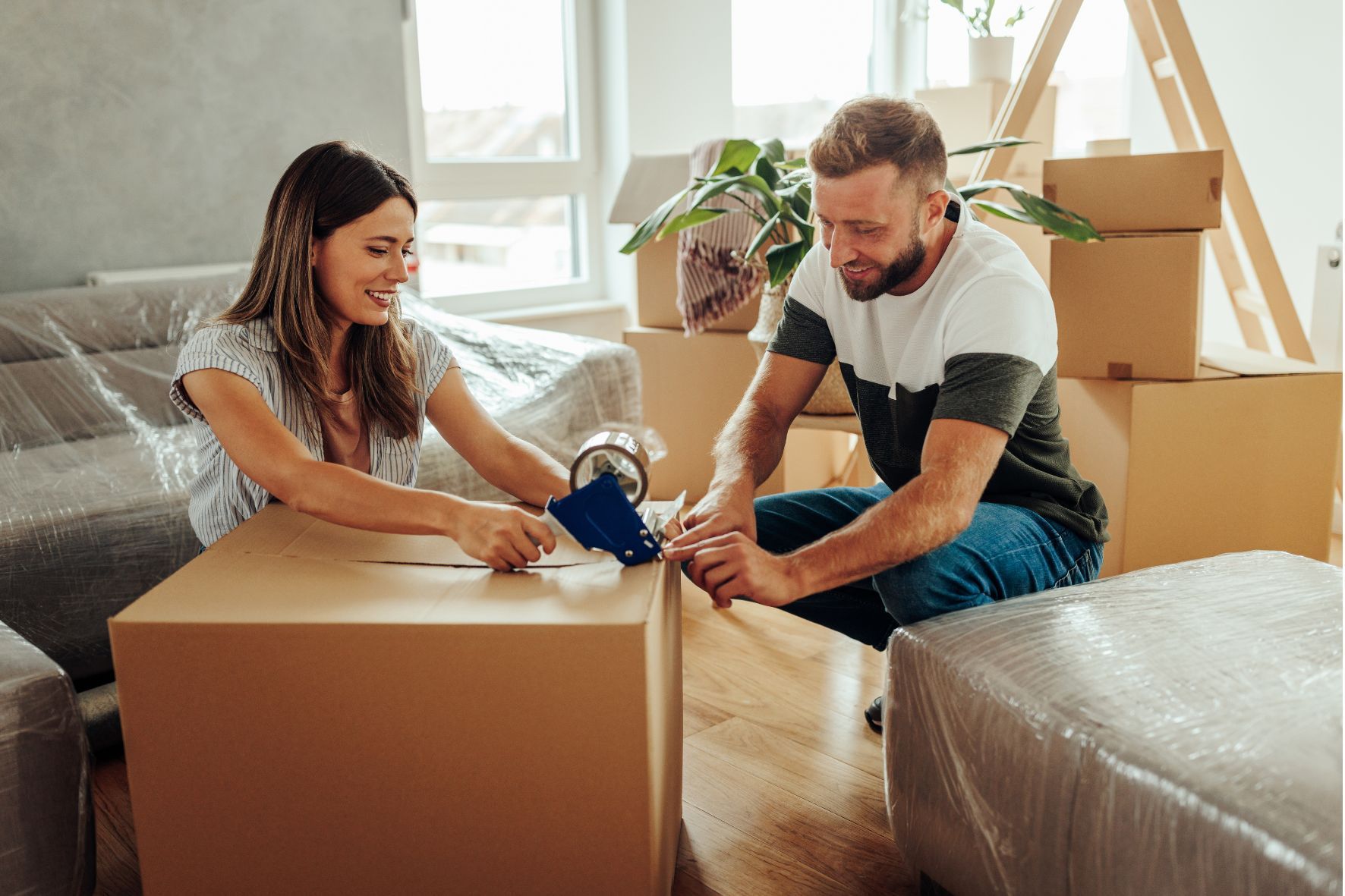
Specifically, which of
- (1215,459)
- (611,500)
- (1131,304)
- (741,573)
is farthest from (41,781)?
(1215,459)

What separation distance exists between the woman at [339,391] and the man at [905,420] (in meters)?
0.26

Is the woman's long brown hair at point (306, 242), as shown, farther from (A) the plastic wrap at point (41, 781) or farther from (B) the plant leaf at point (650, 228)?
(B) the plant leaf at point (650, 228)

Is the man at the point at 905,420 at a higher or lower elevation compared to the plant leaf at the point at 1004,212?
lower

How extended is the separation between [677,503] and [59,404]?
1367 millimetres

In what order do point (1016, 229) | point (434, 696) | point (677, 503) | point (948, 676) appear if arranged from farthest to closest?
point (1016, 229), point (677, 503), point (948, 676), point (434, 696)

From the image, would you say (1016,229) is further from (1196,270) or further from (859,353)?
(859,353)

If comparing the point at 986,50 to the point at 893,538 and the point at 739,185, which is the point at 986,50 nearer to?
the point at 739,185

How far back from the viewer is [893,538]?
1228 mm

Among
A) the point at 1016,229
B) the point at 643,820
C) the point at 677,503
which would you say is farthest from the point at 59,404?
the point at 1016,229

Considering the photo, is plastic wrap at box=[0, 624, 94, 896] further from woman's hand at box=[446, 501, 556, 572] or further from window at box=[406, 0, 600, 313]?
window at box=[406, 0, 600, 313]

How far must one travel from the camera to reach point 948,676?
1.13m

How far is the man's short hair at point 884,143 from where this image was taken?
133cm

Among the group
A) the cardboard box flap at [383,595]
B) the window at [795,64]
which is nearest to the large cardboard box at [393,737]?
the cardboard box flap at [383,595]

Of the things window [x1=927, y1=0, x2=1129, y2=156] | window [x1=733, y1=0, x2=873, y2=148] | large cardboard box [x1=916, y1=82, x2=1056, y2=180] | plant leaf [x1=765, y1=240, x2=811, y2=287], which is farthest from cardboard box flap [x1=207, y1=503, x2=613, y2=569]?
window [x1=927, y1=0, x2=1129, y2=156]
